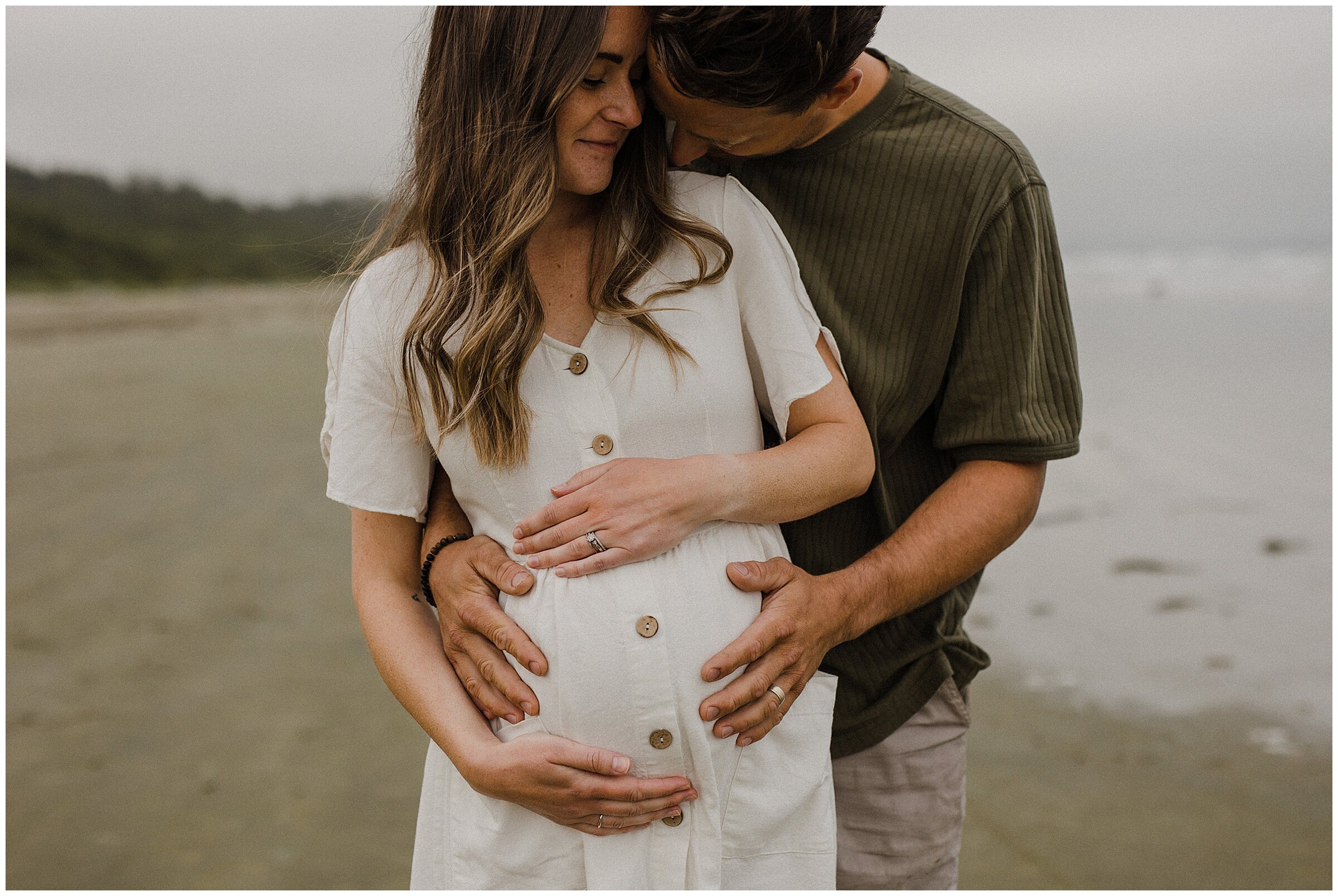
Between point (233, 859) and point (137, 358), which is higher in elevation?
point (233, 859)

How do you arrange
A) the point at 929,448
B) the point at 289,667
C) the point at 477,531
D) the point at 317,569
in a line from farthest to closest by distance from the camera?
the point at 317,569 < the point at 289,667 < the point at 929,448 < the point at 477,531

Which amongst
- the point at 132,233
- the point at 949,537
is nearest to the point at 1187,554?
the point at 949,537

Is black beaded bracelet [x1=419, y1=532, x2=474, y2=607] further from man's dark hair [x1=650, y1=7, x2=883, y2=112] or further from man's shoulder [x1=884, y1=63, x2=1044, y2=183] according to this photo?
man's shoulder [x1=884, y1=63, x2=1044, y2=183]

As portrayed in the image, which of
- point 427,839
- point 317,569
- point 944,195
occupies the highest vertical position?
point 944,195

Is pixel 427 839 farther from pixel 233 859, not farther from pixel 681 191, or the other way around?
pixel 233 859

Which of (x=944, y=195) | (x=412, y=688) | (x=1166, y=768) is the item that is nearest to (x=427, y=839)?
(x=412, y=688)

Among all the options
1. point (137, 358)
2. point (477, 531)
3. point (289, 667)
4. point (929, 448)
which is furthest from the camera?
point (137, 358)

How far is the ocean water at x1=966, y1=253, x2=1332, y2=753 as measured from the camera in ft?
14.1

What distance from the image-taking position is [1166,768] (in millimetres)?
3768

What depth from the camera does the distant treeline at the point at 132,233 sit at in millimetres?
23719

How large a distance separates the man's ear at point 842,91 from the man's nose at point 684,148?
7.5 inches

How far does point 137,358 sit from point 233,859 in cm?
1037

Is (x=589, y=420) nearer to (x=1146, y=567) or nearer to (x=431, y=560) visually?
(x=431, y=560)

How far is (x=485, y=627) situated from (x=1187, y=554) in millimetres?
4776
